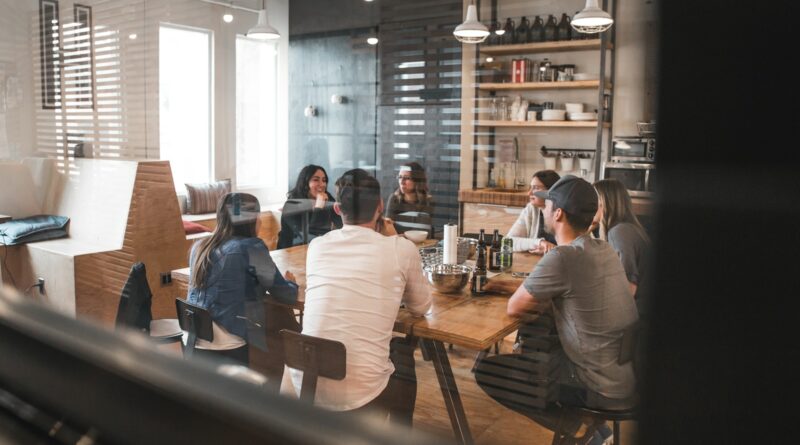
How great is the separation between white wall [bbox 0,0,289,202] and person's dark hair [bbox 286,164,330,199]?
0.03 metres

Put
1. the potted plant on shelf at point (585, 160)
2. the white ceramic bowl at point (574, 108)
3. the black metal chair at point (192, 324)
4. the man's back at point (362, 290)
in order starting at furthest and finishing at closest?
the man's back at point (362, 290)
the white ceramic bowl at point (574, 108)
the potted plant on shelf at point (585, 160)
the black metal chair at point (192, 324)

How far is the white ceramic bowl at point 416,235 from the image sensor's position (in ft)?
4.11

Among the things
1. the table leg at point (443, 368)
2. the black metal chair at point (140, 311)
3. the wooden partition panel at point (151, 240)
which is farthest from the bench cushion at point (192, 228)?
the table leg at point (443, 368)

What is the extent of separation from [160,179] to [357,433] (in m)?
1.23

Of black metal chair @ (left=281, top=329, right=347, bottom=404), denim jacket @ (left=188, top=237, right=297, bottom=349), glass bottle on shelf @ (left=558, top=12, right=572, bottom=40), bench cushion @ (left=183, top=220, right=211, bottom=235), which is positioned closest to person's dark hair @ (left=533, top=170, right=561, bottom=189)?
glass bottle on shelf @ (left=558, top=12, right=572, bottom=40)

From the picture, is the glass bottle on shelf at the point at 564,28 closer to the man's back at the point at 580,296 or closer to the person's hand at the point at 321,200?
the man's back at the point at 580,296

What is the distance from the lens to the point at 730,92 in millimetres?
227

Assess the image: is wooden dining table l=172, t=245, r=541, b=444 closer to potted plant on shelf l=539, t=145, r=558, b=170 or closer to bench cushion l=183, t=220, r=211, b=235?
bench cushion l=183, t=220, r=211, b=235

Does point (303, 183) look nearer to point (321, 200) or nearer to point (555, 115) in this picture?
point (321, 200)

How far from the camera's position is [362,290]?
1.45 m

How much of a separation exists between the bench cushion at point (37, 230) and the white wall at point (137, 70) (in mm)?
177

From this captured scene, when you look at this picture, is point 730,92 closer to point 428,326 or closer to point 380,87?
point 380,87

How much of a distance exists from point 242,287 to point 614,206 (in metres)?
1.11

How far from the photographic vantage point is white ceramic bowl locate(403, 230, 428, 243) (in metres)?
1.25
